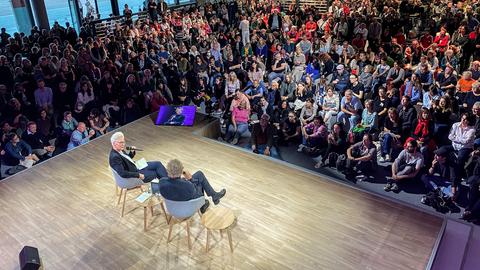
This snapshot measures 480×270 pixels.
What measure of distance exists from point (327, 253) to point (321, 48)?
22.6 ft

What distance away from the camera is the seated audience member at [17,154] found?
233 inches

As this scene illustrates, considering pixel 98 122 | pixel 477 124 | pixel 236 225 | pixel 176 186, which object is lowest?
pixel 236 225

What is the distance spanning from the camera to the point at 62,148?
22.3ft

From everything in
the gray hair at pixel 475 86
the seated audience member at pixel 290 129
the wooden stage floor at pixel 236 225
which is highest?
the gray hair at pixel 475 86

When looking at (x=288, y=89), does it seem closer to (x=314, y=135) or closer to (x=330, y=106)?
(x=330, y=106)

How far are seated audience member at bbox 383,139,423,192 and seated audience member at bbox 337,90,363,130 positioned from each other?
1.33 m

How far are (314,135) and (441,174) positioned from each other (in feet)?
6.21

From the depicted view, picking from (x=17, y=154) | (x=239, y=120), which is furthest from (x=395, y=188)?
(x=17, y=154)

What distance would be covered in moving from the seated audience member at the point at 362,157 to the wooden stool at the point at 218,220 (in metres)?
2.50

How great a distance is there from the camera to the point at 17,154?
595 centimetres

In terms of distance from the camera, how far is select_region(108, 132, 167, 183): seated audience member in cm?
445

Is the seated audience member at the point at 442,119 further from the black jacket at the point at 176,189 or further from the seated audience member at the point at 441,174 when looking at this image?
the black jacket at the point at 176,189

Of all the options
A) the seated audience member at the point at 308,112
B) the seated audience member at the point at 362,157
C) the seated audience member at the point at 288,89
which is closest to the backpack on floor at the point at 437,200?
the seated audience member at the point at 362,157

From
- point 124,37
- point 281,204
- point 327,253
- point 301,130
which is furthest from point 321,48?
point 327,253
